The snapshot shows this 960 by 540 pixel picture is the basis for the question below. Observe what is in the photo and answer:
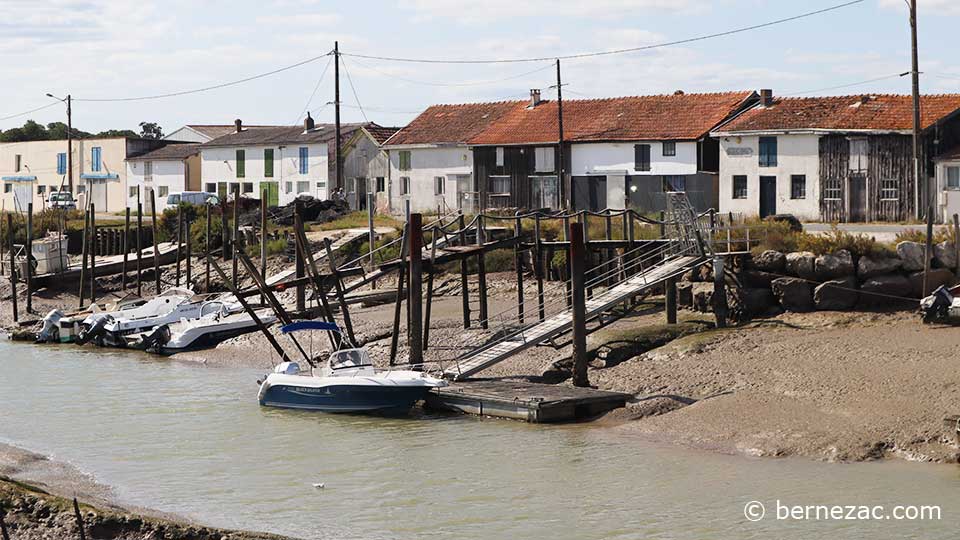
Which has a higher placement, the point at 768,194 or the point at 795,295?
the point at 768,194

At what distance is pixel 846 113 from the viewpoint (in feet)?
170

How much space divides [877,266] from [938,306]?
235cm

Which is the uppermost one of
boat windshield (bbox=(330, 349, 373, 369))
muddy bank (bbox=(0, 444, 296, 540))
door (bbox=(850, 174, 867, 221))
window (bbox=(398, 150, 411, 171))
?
window (bbox=(398, 150, 411, 171))

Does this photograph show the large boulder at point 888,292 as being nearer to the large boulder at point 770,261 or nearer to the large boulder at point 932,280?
the large boulder at point 932,280

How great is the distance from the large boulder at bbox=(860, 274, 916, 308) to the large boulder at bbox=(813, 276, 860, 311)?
0.25m

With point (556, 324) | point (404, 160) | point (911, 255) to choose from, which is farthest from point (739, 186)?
point (556, 324)

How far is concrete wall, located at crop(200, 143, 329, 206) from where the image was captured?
73.1m

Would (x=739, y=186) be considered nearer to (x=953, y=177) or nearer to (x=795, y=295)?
(x=953, y=177)

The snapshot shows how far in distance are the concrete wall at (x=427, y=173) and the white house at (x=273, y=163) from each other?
711cm

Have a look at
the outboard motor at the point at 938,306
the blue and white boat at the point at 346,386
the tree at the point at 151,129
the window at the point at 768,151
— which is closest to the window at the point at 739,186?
the window at the point at 768,151

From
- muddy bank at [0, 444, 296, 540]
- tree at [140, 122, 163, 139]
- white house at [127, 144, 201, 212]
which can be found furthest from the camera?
tree at [140, 122, 163, 139]

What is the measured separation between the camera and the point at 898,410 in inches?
904

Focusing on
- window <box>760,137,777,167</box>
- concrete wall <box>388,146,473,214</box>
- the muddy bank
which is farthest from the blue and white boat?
concrete wall <box>388,146,473,214</box>

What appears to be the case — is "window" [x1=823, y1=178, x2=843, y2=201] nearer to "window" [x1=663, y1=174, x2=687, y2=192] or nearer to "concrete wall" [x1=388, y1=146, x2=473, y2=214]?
"window" [x1=663, y1=174, x2=687, y2=192]
